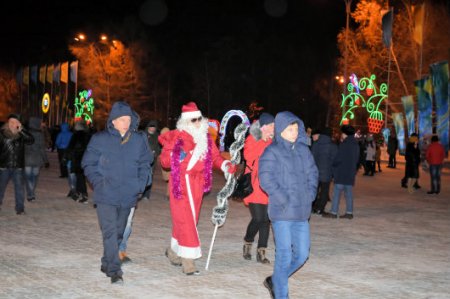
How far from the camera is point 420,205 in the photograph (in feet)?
49.0

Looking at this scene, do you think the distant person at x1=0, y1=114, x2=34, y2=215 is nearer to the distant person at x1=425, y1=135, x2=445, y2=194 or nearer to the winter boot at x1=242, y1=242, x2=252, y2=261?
the winter boot at x1=242, y1=242, x2=252, y2=261

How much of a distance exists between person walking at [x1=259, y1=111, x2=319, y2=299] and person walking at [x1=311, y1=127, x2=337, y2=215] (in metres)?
6.75

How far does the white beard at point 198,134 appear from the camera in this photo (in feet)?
23.4

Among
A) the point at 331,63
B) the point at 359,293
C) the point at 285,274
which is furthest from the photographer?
the point at 331,63

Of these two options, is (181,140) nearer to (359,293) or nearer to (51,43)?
(359,293)

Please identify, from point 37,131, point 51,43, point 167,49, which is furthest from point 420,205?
point 51,43

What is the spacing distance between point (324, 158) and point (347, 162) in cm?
51

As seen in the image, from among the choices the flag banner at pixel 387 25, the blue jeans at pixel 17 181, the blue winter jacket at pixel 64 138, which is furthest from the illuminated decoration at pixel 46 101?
Result: the blue jeans at pixel 17 181

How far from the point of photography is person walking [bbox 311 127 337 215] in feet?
40.9

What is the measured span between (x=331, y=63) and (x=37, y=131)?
167 feet

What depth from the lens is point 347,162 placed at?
12.2 m

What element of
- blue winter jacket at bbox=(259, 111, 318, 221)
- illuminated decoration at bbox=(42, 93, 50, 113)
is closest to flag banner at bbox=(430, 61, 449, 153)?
blue winter jacket at bbox=(259, 111, 318, 221)

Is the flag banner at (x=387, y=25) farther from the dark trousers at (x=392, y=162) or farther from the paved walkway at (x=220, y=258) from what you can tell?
the paved walkway at (x=220, y=258)

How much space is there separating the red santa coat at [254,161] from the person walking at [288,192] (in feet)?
6.01
